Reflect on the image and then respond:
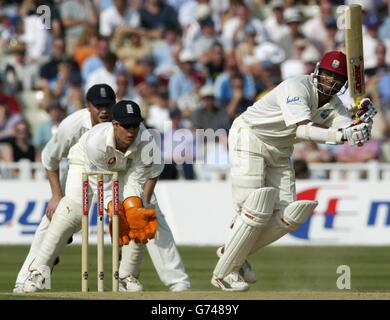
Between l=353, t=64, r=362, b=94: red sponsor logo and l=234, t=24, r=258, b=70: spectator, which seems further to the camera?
l=234, t=24, r=258, b=70: spectator

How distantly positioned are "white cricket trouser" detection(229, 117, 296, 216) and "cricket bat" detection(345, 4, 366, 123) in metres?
0.79

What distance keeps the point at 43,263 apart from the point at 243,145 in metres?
1.68

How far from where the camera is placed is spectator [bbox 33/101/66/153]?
15969 mm

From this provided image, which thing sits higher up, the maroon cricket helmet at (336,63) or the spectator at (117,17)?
the spectator at (117,17)

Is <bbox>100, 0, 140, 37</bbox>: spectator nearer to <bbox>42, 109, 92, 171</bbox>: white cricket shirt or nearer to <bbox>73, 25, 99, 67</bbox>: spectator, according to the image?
<bbox>73, 25, 99, 67</bbox>: spectator

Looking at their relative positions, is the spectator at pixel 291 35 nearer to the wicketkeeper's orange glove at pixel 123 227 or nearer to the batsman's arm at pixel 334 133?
the batsman's arm at pixel 334 133

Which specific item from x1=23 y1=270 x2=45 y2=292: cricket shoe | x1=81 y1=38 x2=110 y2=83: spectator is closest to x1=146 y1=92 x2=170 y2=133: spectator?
x1=81 y1=38 x2=110 y2=83: spectator

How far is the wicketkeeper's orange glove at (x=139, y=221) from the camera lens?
8.60 meters

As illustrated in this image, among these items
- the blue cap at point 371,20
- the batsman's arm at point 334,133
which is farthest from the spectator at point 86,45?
the batsman's arm at point 334,133

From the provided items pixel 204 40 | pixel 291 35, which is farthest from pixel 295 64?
pixel 204 40

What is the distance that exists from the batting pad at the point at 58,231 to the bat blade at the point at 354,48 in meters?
2.20

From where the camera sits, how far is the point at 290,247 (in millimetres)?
14414

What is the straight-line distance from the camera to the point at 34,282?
360 inches
